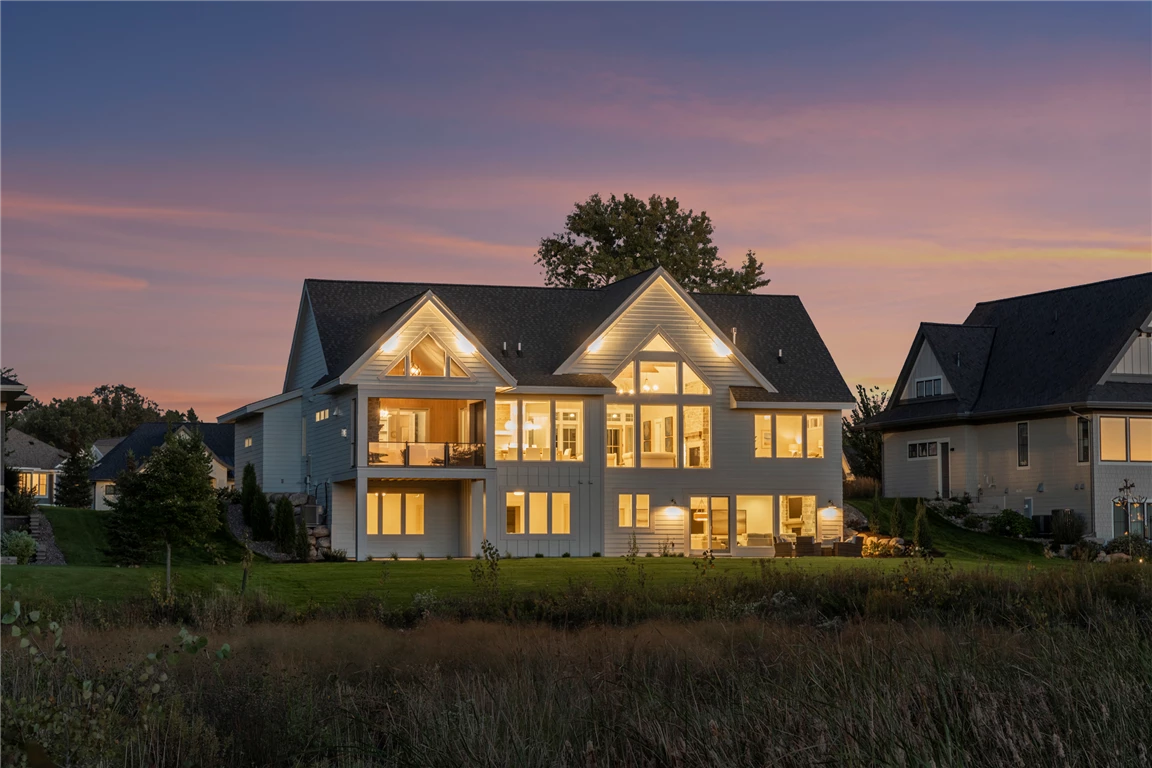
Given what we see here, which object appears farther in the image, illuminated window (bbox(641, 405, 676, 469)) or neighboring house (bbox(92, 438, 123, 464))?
neighboring house (bbox(92, 438, 123, 464))

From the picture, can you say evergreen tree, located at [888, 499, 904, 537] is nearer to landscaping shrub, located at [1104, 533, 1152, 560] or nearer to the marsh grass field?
landscaping shrub, located at [1104, 533, 1152, 560]

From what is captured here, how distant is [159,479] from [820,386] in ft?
74.4

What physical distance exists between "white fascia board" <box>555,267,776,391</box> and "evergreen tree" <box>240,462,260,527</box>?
32.2ft

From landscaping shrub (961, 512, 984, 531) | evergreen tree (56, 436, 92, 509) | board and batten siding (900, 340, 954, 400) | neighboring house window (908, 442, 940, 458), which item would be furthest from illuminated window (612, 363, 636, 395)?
evergreen tree (56, 436, 92, 509)

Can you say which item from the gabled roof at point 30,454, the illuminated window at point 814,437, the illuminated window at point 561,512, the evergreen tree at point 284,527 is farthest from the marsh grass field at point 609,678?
the gabled roof at point 30,454

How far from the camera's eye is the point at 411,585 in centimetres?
2752

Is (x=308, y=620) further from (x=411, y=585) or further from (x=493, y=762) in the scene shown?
(x=493, y=762)

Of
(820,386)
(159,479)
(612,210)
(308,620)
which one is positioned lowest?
(308,620)

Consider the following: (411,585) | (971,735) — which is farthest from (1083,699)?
(411,585)

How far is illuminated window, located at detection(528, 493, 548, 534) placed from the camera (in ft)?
136

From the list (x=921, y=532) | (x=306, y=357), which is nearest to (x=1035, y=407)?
(x=921, y=532)

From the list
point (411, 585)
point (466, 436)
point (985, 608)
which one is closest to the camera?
point (985, 608)

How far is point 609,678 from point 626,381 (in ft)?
102

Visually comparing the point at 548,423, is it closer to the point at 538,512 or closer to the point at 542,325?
the point at 538,512
